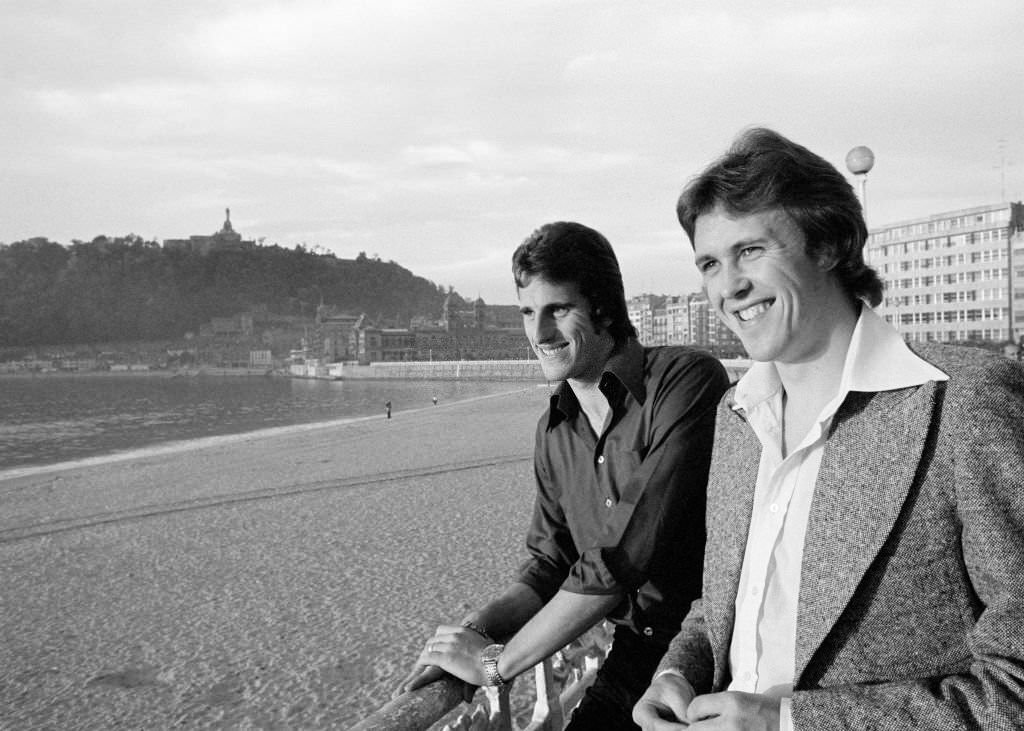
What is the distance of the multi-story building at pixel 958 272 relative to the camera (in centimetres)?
5944

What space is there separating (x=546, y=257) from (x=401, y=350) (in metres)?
116

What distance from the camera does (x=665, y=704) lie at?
1404 millimetres

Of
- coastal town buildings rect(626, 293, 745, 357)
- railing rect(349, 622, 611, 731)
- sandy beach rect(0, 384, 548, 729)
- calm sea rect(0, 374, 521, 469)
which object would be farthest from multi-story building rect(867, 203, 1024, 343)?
railing rect(349, 622, 611, 731)

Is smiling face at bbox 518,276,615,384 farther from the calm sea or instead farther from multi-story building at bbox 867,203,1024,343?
multi-story building at bbox 867,203,1024,343

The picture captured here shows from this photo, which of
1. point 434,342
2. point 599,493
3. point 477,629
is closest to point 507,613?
point 477,629

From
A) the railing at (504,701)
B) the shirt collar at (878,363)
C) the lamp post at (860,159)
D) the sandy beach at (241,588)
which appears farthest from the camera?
the lamp post at (860,159)

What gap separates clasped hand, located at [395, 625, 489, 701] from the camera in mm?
1715

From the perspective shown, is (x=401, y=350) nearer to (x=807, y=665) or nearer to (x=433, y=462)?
(x=433, y=462)

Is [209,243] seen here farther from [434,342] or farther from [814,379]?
[814,379]

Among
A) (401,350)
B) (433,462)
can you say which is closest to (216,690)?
(433,462)

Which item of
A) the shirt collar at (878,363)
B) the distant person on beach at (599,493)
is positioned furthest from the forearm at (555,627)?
the shirt collar at (878,363)

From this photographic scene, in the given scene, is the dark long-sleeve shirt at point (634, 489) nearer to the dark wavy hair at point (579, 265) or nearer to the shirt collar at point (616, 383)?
the shirt collar at point (616, 383)

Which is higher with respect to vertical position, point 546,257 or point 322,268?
point 322,268

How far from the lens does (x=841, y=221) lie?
1.32 m
